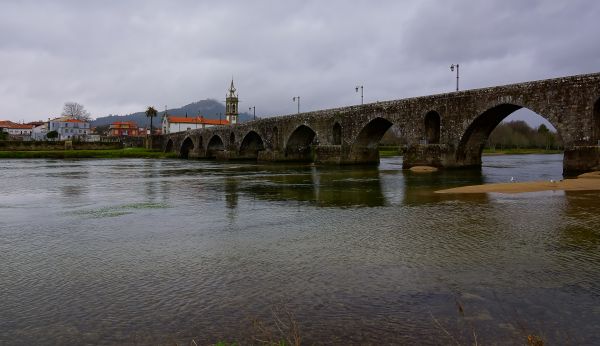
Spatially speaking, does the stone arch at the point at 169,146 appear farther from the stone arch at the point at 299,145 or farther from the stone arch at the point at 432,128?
the stone arch at the point at 432,128

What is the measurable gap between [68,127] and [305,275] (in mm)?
171007

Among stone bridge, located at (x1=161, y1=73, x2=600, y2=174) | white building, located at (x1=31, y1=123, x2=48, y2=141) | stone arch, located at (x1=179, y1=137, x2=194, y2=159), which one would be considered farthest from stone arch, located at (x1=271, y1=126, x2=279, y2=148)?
white building, located at (x1=31, y1=123, x2=48, y2=141)

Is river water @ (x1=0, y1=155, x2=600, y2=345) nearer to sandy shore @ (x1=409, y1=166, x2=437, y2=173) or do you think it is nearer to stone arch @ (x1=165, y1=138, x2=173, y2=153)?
sandy shore @ (x1=409, y1=166, x2=437, y2=173)

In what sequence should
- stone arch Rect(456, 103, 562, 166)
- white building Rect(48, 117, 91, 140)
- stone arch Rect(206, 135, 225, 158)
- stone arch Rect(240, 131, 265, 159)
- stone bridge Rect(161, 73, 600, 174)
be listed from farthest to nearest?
white building Rect(48, 117, 91, 140) → stone arch Rect(206, 135, 225, 158) → stone arch Rect(240, 131, 265, 159) → stone arch Rect(456, 103, 562, 166) → stone bridge Rect(161, 73, 600, 174)

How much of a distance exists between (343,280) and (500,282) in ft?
8.79

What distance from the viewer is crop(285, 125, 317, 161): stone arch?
65.3 meters

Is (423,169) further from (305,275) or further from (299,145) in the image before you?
(305,275)

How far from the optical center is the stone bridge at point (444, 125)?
30.0 metres

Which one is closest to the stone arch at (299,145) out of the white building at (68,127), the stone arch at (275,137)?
the stone arch at (275,137)

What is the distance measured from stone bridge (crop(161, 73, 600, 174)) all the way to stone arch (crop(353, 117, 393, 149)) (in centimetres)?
10

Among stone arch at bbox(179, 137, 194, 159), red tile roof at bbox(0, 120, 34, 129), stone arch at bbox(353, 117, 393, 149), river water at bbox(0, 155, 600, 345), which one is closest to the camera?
river water at bbox(0, 155, 600, 345)

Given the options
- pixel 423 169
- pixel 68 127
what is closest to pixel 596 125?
pixel 423 169

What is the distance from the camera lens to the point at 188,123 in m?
175

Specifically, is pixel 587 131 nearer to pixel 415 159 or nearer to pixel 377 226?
pixel 415 159
